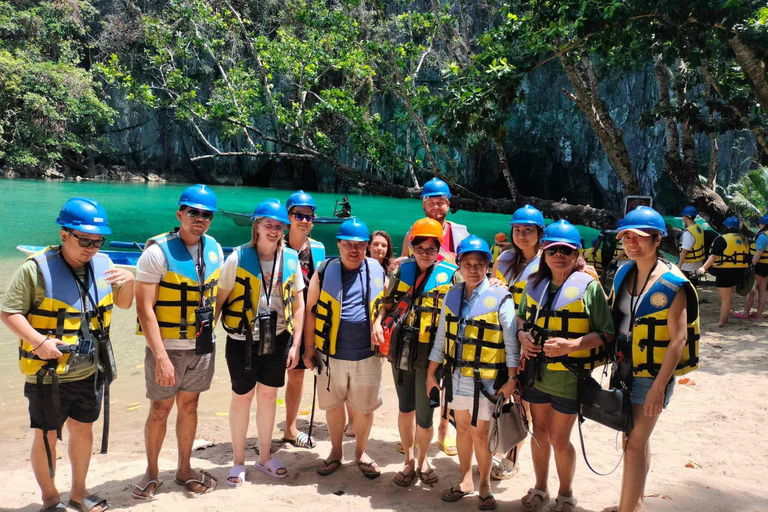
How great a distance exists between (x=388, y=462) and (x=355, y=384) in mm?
795

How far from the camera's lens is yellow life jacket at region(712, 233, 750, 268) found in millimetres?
7551

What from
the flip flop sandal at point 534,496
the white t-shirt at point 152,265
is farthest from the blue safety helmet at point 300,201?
the flip flop sandal at point 534,496

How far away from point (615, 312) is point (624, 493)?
2.96ft

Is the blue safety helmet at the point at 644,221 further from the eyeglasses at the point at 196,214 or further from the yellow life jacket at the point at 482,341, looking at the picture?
the eyeglasses at the point at 196,214

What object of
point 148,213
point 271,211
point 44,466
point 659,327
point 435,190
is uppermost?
point 435,190

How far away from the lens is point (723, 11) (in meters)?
7.46

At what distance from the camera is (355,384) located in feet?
11.9

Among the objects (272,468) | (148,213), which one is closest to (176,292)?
(272,468)

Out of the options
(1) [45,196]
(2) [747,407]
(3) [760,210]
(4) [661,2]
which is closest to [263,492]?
(2) [747,407]

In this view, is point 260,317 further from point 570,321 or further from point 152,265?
point 570,321

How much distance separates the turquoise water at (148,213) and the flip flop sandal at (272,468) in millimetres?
12859

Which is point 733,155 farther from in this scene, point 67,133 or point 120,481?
point 67,133

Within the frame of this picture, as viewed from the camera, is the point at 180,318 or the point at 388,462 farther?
the point at 388,462

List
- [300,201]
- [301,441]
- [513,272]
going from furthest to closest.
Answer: [301,441] < [300,201] < [513,272]
